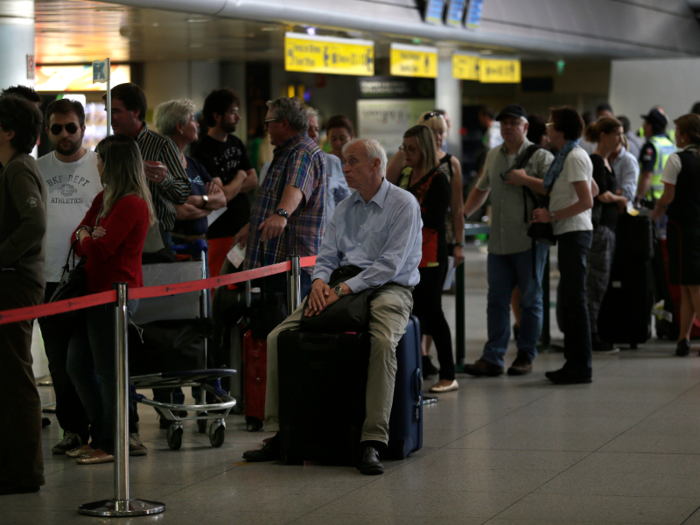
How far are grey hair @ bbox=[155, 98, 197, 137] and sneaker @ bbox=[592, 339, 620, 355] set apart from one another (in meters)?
4.25

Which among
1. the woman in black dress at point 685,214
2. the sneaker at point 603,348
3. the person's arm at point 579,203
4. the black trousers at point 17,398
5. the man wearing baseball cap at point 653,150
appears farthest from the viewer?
the man wearing baseball cap at point 653,150

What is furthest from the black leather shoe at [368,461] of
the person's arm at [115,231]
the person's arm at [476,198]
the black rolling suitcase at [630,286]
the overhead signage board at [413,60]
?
the overhead signage board at [413,60]

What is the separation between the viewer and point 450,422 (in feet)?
19.2

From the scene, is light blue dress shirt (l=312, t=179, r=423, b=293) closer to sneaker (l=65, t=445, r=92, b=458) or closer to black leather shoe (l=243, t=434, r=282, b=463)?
black leather shoe (l=243, t=434, r=282, b=463)

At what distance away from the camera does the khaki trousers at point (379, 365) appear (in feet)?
15.5

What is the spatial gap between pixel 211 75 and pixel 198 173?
40.6 ft

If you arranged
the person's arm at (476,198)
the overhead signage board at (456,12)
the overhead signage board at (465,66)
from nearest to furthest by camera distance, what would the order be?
the person's arm at (476,198) < the overhead signage board at (456,12) < the overhead signage board at (465,66)

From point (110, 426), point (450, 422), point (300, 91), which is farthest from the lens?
point (300, 91)

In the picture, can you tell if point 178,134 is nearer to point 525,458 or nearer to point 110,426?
point 110,426

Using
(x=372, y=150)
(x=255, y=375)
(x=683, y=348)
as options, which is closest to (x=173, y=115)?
(x=372, y=150)

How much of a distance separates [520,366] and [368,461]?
3008mm

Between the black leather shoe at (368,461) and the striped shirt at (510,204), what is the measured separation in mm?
2841

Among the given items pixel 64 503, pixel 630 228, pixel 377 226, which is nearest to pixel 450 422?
pixel 377 226

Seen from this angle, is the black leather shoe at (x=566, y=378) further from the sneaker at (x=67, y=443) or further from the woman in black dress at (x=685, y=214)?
the sneaker at (x=67, y=443)
